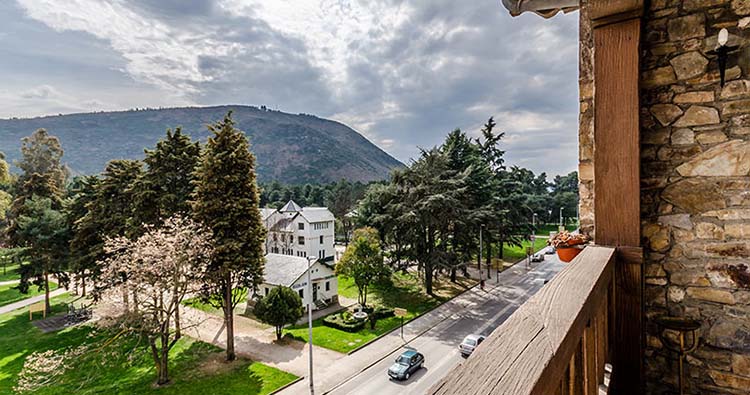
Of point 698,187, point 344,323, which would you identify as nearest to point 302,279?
point 344,323

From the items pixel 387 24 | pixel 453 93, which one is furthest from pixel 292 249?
pixel 387 24

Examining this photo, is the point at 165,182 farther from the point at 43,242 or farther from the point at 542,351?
the point at 542,351

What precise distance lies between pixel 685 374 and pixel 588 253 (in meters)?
1.17

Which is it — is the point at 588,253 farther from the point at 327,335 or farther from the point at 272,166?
the point at 272,166

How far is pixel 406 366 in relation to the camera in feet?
28.0

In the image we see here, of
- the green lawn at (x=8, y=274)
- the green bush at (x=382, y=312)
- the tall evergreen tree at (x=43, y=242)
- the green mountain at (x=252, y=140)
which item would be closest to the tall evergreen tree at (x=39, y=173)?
the tall evergreen tree at (x=43, y=242)

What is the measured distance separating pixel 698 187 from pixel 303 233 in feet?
74.3

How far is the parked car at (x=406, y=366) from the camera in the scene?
27.6ft

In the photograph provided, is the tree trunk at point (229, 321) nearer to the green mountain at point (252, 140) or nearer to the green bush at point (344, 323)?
the green bush at point (344, 323)

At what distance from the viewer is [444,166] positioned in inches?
635

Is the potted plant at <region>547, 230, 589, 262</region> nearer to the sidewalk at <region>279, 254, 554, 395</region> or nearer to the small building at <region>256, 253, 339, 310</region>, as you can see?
the sidewalk at <region>279, 254, 554, 395</region>

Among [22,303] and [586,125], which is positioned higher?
[586,125]

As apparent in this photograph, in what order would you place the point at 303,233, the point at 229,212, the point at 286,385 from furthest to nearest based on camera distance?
the point at 303,233 < the point at 229,212 < the point at 286,385

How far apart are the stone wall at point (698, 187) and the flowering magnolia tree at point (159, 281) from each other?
10124mm
